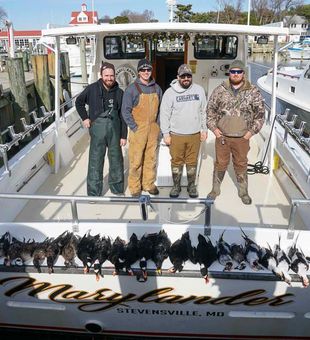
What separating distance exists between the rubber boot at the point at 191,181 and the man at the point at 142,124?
0.36 metres

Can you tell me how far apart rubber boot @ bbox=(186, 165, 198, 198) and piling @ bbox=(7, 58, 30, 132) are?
670 cm

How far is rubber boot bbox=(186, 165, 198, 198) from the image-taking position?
401 cm

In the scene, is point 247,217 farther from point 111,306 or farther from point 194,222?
point 111,306

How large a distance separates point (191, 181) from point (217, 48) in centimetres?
272

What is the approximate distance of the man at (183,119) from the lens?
3609 mm

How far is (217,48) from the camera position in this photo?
19.2ft

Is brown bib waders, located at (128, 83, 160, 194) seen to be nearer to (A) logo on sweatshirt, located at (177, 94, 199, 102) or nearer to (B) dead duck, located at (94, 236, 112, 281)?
(A) logo on sweatshirt, located at (177, 94, 199, 102)

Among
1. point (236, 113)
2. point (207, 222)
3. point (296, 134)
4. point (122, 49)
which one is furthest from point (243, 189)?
point (122, 49)

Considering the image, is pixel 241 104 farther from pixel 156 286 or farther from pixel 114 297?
pixel 114 297

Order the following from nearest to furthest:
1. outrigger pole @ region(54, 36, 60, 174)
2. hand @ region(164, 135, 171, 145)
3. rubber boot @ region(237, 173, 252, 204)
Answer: hand @ region(164, 135, 171, 145) < rubber boot @ region(237, 173, 252, 204) < outrigger pole @ region(54, 36, 60, 174)

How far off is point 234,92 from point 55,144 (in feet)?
8.07

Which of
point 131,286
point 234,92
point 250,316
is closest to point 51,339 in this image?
point 131,286

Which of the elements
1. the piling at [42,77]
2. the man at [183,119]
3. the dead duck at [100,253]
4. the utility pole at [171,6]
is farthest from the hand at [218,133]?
the piling at [42,77]

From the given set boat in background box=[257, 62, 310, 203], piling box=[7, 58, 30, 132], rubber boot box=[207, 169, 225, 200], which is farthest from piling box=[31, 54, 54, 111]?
rubber boot box=[207, 169, 225, 200]
